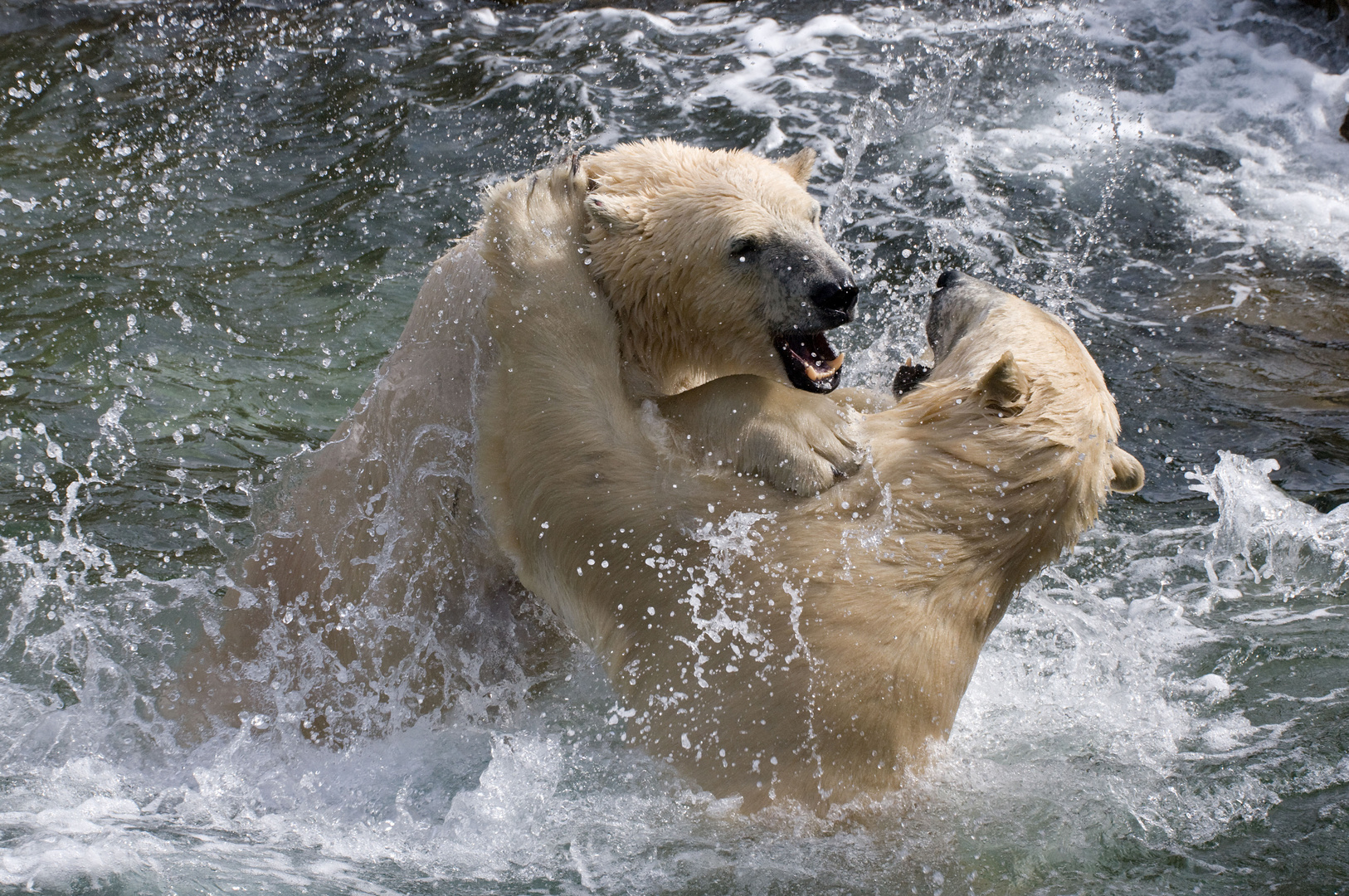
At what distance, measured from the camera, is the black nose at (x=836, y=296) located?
2.95m

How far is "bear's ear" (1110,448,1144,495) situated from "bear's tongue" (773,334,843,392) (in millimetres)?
828

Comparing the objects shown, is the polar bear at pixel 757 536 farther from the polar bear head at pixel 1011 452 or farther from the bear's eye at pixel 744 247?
the bear's eye at pixel 744 247

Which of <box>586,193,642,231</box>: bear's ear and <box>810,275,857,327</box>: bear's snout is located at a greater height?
<box>586,193,642,231</box>: bear's ear

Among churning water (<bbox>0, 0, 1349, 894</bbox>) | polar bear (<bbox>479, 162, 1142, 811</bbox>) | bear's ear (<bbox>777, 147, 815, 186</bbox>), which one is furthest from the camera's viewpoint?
bear's ear (<bbox>777, 147, 815, 186</bbox>)

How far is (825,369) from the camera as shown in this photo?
3.09 m

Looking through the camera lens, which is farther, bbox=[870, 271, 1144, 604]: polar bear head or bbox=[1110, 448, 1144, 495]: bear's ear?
bbox=[1110, 448, 1144, 495]: bear's ear

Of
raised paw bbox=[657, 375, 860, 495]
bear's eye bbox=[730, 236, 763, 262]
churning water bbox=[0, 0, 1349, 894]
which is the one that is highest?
bear's eye bbox=[730, 236, 763, 262]

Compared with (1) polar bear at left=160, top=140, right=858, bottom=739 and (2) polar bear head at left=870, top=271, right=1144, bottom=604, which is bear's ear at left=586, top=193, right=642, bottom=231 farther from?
(2) polar bear head at left=870, top=271, right=1144, bottom=604

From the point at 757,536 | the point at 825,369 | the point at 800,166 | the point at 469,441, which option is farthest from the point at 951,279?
the point at 469,441

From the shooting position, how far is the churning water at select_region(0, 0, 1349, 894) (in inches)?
122

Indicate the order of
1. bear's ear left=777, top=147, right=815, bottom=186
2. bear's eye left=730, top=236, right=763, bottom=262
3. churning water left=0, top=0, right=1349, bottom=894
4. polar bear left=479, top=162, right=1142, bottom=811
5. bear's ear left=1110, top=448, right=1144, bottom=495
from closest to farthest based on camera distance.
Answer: polar bear left=479, top=162, right=1142, bottom=811
bear's eye left=730, top=236, right=763, bottom=262
churning water left=0, top=0, right=1349, bottom=894
bear's ear left=1110, top=448, right=1144, bottom=495
bear's ear left=777, top=147, right=815, bottom=186

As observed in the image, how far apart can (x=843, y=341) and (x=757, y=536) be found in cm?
317

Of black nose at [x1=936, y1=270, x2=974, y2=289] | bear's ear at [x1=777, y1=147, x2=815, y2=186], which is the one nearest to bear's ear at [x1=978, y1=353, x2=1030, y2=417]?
black nose at [x1=936, y1=270, x2=974, y2=289]

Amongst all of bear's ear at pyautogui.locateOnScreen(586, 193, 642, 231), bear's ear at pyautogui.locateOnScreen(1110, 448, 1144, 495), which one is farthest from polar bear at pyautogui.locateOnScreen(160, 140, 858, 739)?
bear's ear at pyautogui.locateOnScreen(1110, 448, 1144, 495)
